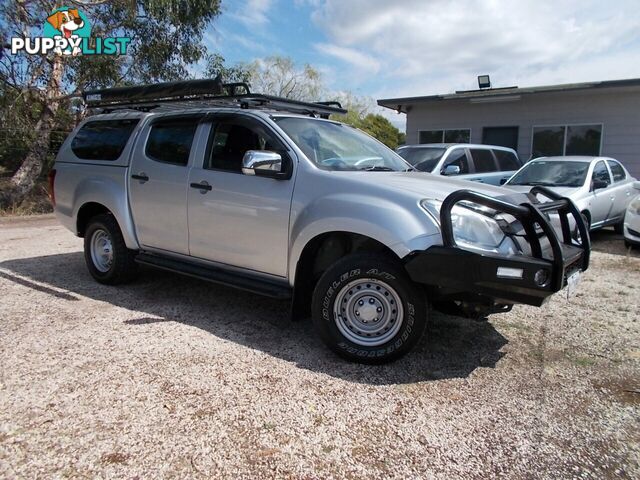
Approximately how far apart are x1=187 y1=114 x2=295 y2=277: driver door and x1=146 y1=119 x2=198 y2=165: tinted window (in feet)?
0.85

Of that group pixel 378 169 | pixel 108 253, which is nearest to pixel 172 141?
pixel 108 253

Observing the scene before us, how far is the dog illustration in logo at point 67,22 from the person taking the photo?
41.1ft

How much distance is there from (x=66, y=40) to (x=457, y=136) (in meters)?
11.5

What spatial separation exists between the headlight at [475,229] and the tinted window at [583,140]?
37.9ft

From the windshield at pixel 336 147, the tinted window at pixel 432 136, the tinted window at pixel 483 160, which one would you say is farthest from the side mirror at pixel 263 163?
the tinted window at pixel 432 136

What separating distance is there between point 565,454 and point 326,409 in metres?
1.31

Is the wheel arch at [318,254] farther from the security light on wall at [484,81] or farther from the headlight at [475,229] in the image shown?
the security light on wall at [484,81]

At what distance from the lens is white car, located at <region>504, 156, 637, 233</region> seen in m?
7.95

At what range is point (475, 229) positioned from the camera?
316cm

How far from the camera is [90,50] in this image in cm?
1332

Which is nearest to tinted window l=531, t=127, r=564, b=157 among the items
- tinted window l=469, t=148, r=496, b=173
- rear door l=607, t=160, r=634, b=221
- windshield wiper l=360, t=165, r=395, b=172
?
rear door l=607, t=160, r=634, b=221

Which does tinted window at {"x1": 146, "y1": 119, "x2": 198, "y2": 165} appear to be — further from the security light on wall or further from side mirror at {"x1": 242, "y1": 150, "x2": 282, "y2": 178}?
the security light on wall

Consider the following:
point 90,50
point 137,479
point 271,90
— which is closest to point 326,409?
point 137,479

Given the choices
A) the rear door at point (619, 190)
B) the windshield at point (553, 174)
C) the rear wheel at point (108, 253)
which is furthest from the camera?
the rear door at point (619, 190)
